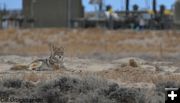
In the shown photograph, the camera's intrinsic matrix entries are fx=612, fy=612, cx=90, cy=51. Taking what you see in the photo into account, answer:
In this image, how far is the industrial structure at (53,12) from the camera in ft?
211

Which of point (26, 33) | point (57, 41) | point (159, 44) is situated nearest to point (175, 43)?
point (159, 44)

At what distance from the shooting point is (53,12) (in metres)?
65.0

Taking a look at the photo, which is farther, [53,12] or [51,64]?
[53,12]

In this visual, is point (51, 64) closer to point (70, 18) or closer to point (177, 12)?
point (177, 12)

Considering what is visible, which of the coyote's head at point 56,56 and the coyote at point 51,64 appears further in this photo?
the coyote's head at point 56,56

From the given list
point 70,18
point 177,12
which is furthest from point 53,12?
point 177,12

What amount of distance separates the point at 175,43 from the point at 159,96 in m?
29.9

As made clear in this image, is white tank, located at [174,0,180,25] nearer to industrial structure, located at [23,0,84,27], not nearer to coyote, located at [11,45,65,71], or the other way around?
industrial structure, located at [23,0,84,27]

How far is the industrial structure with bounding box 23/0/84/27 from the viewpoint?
6425 centimetres

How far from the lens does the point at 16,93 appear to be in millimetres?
12836

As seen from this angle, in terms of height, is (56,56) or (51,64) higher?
(56,56)

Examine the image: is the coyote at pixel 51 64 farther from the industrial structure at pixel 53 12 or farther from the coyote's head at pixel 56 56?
the industrial structure at pixel 53 12

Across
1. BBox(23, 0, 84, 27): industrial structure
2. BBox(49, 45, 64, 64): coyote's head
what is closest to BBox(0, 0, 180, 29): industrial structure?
BBox(23, 0, 84, 27): industrial structure

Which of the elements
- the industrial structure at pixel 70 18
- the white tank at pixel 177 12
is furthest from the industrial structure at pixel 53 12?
the white tank at pixel 177 12
